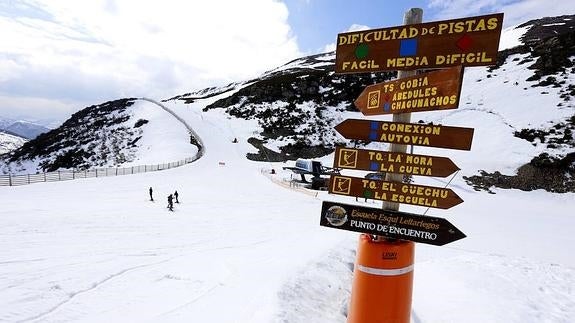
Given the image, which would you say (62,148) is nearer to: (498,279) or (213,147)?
(213,147)

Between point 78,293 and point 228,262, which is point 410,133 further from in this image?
point 228,262

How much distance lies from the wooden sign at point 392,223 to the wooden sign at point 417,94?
60.2 inches

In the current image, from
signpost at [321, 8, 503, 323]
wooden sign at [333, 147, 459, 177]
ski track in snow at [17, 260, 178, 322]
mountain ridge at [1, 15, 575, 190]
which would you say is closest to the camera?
signpost at [321, 8, 503, 323]

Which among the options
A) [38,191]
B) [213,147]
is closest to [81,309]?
[38,191]

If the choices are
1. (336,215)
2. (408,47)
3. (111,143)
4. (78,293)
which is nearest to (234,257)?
(78,293)

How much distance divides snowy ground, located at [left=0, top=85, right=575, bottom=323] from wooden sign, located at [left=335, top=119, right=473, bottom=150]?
3.72m

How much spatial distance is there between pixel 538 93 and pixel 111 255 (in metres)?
64.5

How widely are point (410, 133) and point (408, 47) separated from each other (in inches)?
48.0

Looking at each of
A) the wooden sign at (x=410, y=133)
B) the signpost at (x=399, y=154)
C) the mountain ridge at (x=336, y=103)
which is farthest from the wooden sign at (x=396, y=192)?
the mountain ridge at (x=336, y=103)

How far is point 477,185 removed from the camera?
42.7 meters

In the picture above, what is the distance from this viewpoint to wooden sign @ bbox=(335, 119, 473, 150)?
508cm

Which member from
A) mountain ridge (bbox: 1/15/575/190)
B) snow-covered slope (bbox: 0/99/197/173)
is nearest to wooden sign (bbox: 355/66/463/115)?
mountain ridge (bbox: 1/15/575/190)

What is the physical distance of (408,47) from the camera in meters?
5.32

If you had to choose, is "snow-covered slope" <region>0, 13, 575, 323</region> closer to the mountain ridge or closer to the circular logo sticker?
the circular logo sticker
